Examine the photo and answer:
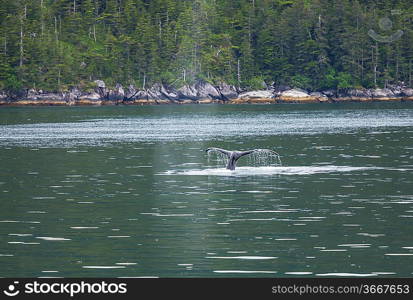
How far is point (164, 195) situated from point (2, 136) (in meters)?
61.3

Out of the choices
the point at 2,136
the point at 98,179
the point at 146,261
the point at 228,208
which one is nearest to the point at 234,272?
the point at 146,261

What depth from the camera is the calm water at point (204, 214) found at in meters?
29.4

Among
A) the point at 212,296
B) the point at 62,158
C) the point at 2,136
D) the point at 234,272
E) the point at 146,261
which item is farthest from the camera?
the point at 2,136

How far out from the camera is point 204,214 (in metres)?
39.6

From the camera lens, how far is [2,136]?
105 meters

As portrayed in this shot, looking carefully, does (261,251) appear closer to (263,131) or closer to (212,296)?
(212,296)

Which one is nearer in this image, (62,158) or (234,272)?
(234,272)

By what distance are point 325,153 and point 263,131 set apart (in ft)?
125

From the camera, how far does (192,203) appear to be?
1700 inches

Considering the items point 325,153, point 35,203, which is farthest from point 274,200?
point 325,153

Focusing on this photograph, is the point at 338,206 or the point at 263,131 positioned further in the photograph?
the point at 263,131

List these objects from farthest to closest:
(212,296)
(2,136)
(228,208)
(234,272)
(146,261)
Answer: (2,136) → (228,208) → (146,261) → (234,272) → (212,296)

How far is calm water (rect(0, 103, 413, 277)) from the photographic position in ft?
96.4

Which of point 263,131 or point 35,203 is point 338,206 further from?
point 263,131
